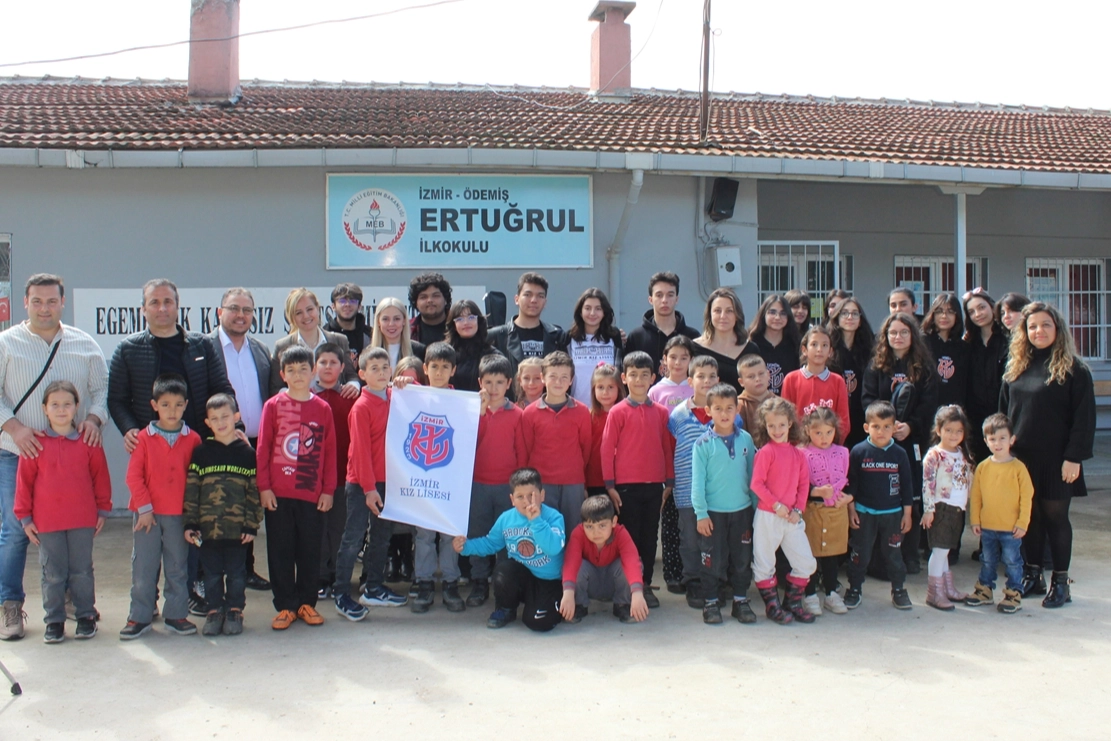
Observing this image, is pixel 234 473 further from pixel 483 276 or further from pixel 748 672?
pixel 483 276

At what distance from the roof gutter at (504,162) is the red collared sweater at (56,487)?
402 cm

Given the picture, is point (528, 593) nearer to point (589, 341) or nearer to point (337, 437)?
point (337, 437)

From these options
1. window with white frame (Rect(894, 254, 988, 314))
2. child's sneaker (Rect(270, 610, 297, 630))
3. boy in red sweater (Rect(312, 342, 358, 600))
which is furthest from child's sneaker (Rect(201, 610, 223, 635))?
window with white frame (Rect(894, 254, 988, 314))

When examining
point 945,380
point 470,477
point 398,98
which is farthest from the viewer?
point 398,98

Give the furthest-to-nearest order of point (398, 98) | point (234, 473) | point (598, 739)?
1. point (398, 98)
2. point (234, 473)
3. point (598, 739)

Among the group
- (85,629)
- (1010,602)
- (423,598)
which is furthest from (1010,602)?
(85,629)

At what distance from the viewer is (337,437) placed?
208 inches

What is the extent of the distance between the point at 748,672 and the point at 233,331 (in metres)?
3.46

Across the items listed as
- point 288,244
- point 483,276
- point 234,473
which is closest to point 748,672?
point 234,473

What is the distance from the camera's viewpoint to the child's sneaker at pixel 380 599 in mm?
5082

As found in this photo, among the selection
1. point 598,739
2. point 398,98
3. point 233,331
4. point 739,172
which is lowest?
point 598,739

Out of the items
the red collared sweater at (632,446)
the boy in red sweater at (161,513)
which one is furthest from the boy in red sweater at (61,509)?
the red collared sweater at (632,446)

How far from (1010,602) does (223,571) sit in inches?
169

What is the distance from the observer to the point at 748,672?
409 centimetres
